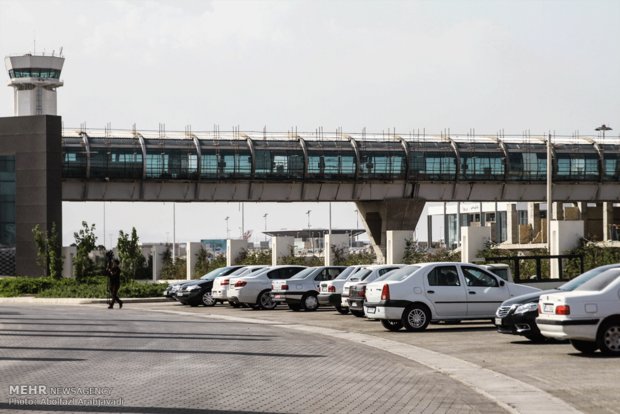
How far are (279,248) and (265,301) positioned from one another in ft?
92.3

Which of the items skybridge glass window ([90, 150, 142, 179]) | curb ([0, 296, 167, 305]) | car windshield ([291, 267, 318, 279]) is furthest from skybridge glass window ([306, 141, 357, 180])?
car windshield ([291, 267, 318, 279])

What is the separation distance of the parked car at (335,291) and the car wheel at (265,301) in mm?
3862

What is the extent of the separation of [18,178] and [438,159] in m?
26.6

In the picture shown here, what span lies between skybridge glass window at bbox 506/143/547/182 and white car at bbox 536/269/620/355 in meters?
56.7

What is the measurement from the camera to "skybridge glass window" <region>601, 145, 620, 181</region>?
7681cm

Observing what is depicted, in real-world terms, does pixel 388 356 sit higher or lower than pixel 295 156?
lower

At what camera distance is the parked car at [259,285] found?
40.0 meters

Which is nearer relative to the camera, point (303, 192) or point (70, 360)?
point (70, 360)

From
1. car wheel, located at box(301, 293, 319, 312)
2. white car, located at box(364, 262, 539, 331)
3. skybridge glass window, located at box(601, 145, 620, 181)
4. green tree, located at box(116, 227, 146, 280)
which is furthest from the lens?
skybridge glass window, located at box(601, 145, 620, 181)

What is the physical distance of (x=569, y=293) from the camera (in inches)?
773

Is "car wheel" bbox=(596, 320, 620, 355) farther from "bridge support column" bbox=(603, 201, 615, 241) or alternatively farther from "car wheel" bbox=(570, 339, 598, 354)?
"bridge support column" bbox=(603, 201, 615, 241)

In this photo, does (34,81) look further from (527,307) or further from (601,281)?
(601,281)

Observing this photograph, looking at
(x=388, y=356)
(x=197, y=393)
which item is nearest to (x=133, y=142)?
(x=388, y=356)

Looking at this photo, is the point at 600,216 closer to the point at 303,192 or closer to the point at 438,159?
the point at 438,159
